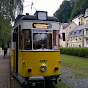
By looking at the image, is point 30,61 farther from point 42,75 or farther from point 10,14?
point 10,14

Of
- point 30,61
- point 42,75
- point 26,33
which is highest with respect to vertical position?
point 26,33

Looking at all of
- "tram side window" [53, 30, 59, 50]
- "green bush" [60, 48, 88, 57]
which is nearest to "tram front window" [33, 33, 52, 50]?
"tram side window" [53, 30, 59, 50]

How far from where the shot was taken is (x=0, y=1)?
923cm

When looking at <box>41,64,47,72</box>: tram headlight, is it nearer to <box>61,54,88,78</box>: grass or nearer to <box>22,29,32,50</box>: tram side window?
<box>22,29,32,50</box>: tram side window

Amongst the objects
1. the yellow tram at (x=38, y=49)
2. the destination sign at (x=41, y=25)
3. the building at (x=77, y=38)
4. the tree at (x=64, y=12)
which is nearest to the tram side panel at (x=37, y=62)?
the yellow tram at (x=38, y=49)

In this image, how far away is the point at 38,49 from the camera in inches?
302

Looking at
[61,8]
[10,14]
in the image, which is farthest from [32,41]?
[61,8]

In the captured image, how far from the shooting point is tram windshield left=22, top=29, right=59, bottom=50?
762 centimetres

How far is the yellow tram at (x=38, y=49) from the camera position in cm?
753

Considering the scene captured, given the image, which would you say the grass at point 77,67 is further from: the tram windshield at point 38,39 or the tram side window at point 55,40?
the tram windshield at point 38,39

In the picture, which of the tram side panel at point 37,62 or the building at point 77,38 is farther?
the building at point 77,38

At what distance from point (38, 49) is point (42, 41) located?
0.37 m

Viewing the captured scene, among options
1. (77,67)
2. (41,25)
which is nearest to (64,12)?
(77,67)

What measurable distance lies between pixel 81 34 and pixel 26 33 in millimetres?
49457
